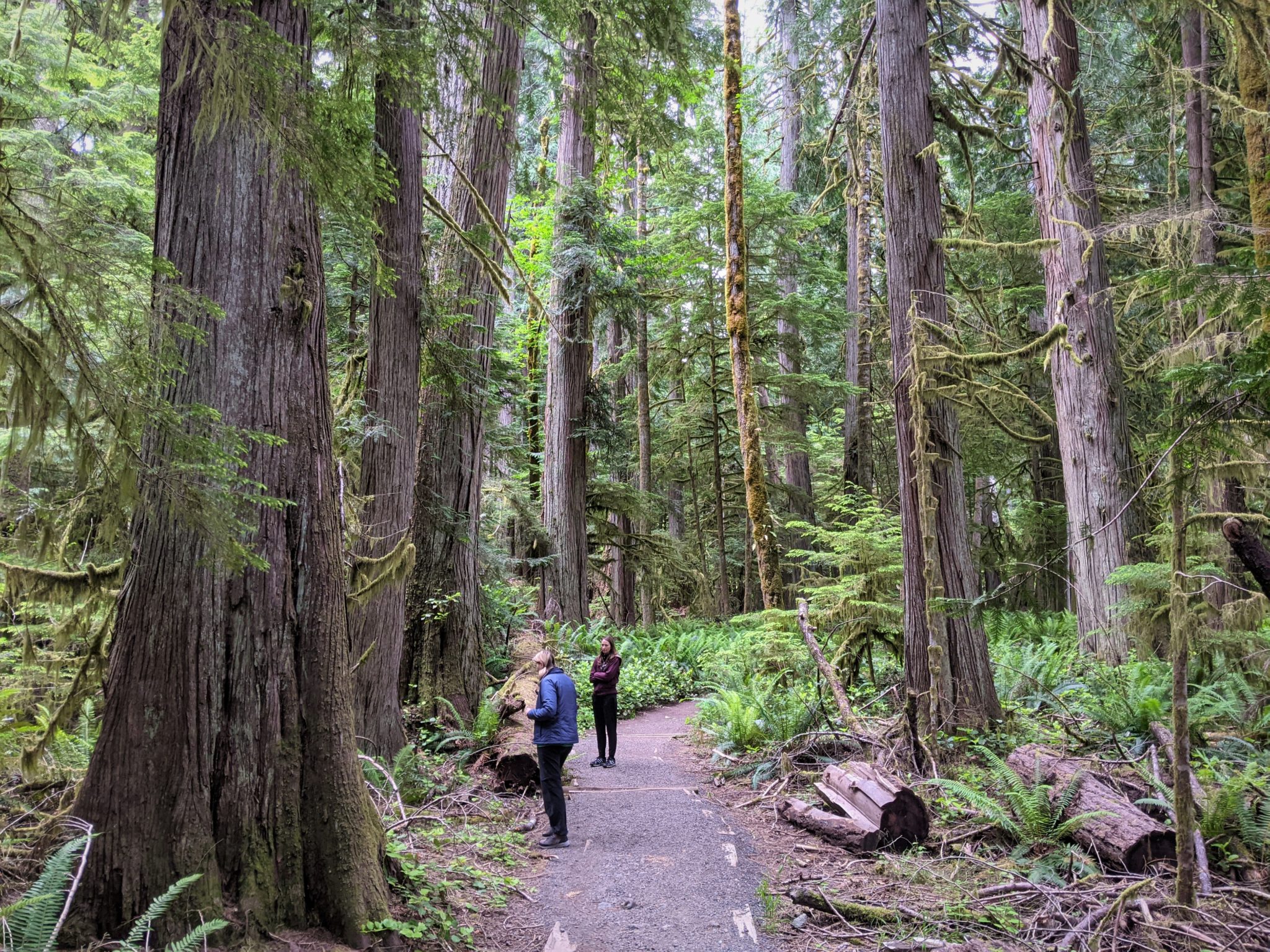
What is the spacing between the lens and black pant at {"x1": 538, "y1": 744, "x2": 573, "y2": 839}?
655cm

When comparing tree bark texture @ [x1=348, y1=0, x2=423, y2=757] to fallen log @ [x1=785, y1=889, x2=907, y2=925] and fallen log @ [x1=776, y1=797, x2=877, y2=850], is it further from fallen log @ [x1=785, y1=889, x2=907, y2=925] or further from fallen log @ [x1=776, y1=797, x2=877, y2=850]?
fallen log @ [x1=785, y1=889, x2=907, y2=925]

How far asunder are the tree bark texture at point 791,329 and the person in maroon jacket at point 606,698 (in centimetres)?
993

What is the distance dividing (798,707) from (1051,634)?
247 inches

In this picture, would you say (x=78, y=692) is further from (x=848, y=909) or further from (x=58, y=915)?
(x=848, y=909)

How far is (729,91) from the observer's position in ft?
42.8

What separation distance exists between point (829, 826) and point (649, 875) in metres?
1.61

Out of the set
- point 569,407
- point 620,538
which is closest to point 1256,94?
point 569,407

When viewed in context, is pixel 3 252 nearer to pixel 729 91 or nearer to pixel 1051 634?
pixel 729 91

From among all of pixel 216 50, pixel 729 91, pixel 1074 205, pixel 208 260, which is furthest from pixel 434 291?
pixel 1074 205

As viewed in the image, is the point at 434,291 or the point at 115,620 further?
the point at 434,291

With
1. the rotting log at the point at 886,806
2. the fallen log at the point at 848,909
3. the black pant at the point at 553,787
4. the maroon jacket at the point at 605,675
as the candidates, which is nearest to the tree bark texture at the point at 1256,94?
the rotting log at the point at 886,806

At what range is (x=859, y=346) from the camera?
18.4m

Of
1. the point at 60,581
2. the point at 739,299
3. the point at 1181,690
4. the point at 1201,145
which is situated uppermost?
the point at 1201,145

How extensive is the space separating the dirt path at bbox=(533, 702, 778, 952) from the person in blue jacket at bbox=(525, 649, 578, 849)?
0.25m
